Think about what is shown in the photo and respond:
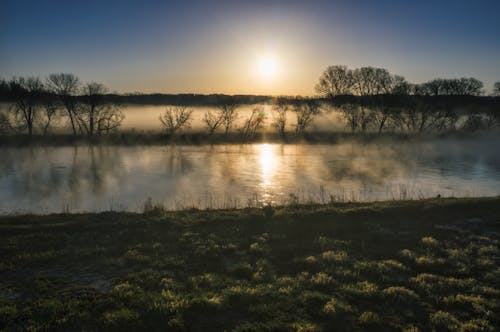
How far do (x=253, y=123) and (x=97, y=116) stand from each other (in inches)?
1529

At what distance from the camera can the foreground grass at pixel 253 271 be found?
8312 millimetres

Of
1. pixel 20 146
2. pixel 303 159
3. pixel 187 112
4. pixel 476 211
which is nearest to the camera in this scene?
pixel 476 211

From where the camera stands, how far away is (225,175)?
44438 millimetres

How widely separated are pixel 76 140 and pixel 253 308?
271 feet

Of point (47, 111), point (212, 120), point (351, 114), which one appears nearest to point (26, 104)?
point (47, 111)

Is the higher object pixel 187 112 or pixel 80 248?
pixel 187 112

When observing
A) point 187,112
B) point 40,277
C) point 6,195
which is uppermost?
point 187,112

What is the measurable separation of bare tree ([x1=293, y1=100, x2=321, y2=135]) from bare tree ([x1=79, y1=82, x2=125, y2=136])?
45603 millimetres

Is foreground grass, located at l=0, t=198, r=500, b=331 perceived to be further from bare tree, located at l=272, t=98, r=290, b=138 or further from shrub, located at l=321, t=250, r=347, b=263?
bare tree, located at l=272, t=98, r=290, b=138

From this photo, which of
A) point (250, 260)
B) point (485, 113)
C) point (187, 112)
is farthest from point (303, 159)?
point (485, 113)

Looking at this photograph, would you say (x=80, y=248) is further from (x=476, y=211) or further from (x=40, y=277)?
(x=476, y=211)

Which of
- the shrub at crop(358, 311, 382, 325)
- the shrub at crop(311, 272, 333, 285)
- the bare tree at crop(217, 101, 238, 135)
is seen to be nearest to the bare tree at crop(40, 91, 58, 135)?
the bare tree at crop(217, 101, 238, 135)

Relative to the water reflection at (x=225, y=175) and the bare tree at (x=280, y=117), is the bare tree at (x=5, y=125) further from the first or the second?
the bare tree at (x=280, y=117)

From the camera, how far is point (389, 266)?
37.9 feet
